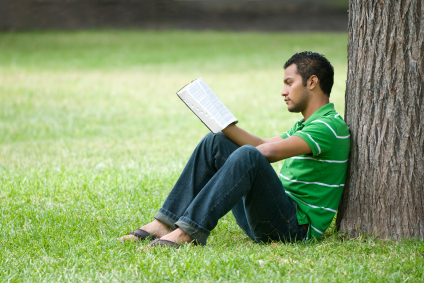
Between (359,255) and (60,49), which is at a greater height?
(60,49)

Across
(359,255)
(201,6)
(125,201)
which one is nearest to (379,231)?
(359,255)

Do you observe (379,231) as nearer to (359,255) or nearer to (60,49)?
(359,255)

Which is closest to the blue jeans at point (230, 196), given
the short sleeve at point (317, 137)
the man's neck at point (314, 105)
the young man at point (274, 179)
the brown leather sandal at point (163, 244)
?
the young man at point (274, 179)

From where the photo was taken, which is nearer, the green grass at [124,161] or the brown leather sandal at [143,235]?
the green grass at [124,161]

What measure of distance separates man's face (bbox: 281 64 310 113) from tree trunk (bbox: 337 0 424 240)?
341 mm

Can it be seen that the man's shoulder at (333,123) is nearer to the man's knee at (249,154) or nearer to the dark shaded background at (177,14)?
the man's knee at (249,154)

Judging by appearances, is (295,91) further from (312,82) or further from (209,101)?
(209,101)

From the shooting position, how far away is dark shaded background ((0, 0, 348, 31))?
24.7 meters

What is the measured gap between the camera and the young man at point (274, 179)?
10.4ft

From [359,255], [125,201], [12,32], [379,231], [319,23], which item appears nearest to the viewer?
[359,255]

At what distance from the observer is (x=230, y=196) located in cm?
315

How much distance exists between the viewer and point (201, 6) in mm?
27234

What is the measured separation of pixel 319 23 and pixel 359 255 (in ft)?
75.9

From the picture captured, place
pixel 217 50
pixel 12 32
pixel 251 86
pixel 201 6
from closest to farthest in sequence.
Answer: pixel 251 86 → pixel 217 50 → pixel 12 32 → pixel 201 6
